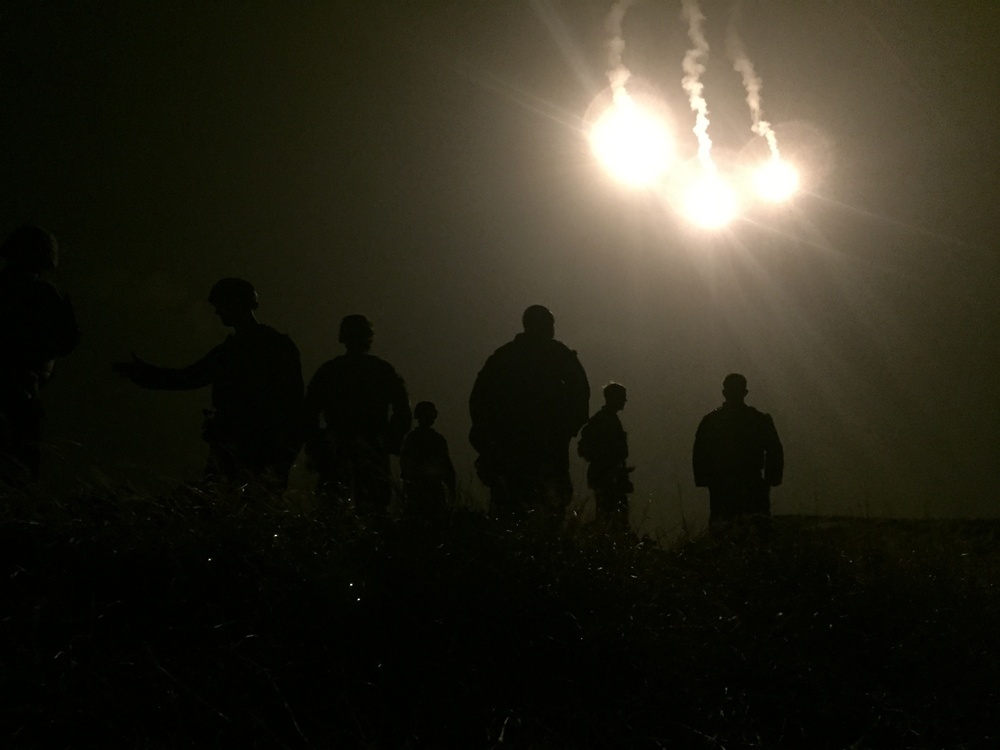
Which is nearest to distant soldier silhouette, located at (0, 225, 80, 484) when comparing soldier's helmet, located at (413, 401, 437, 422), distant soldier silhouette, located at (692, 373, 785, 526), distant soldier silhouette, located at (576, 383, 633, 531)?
soldier's helmet, located at (413, 401, 437, 422)

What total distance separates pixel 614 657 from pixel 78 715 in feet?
5.52

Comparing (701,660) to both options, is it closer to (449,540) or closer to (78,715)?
(449,540)

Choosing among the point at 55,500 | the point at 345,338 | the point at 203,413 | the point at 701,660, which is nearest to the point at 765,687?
the point at 701,660

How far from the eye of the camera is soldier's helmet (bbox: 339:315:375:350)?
5703 millimetres

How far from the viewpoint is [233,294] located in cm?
475

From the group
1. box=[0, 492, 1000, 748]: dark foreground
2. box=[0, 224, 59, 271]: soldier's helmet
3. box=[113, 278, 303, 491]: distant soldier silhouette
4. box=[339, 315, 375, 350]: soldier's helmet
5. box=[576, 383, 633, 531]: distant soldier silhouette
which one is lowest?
box=[0, 492, 1000, 748]: dark foreground

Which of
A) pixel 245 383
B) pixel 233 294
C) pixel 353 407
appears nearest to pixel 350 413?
pixel 353 407

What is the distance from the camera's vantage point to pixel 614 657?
2.84 metres

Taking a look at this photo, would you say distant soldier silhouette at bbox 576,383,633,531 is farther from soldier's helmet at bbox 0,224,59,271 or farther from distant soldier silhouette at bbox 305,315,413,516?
soldier's helmet at bbox 0,224,59,271

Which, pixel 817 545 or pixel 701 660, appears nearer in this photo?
pixel 701 660

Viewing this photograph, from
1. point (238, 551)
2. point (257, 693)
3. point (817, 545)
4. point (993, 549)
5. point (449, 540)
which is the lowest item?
point (257, 693)

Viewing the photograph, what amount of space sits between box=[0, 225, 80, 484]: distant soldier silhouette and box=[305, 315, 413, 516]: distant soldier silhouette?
4.97 ft

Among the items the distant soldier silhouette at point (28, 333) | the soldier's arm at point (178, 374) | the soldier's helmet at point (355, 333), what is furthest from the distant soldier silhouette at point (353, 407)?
the distant soldier silhouette at point (28, 333)

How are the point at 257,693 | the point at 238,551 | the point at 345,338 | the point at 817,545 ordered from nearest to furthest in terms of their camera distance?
the point at 257,693
the point at 238,551
the point at 817,545
the point at 345,338
